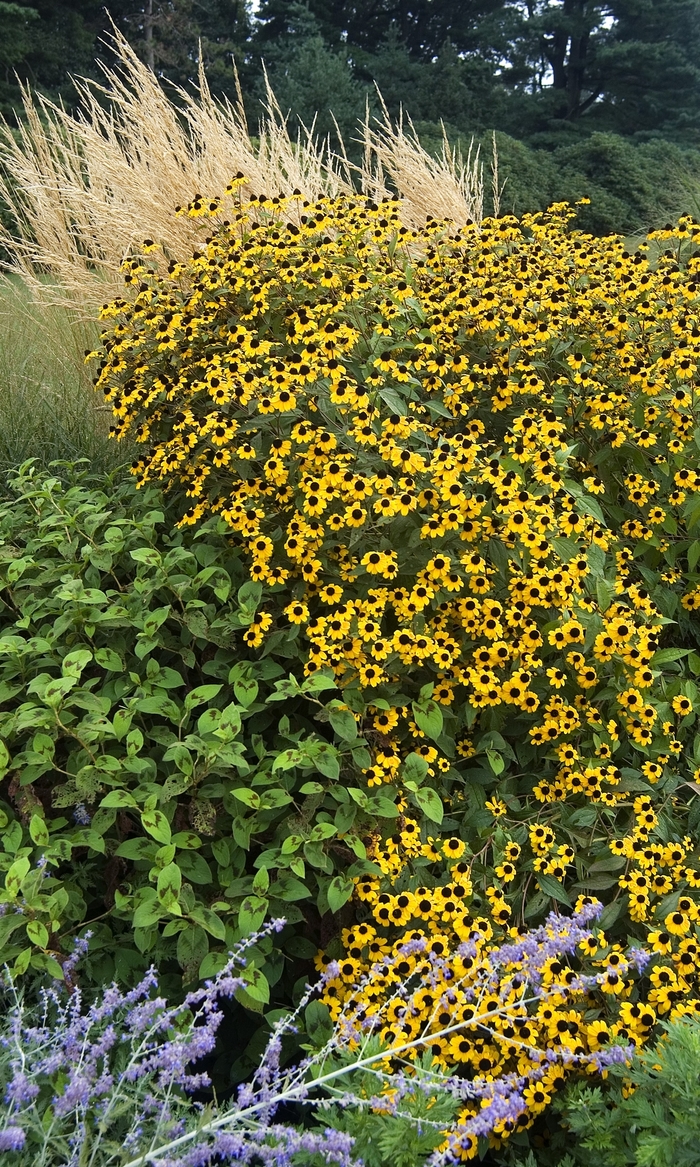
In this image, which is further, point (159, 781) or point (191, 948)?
Result: point (159, 781)

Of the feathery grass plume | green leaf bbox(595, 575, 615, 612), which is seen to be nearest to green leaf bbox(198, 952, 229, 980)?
green leaf bbox(595, 575, 615, 612)

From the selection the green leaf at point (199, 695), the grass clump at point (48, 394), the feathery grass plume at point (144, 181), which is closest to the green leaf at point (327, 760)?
the green leaf at point (199, 695)

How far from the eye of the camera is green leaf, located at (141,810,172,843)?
1.67 m

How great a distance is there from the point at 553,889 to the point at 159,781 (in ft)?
2.79

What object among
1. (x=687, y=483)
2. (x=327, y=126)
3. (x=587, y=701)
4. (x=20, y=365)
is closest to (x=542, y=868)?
(x=587, y=701)

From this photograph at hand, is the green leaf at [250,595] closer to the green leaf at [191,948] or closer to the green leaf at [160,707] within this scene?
the green leaf at [160,707]

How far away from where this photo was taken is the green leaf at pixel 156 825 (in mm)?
1674

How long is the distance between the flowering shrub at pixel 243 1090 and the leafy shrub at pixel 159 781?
15 centimetres

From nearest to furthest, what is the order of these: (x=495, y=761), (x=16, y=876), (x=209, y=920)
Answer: (x=16, y=876) < (x=209, y=920) < (x=495, y=761)

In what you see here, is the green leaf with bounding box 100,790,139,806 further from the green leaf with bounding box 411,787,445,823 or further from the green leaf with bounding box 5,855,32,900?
the green leaf with bounding box 411,787,445,823

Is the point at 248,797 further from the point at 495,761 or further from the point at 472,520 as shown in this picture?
the point at 472,520

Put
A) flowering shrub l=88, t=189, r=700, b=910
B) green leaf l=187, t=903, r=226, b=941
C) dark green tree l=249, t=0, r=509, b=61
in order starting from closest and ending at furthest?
green leaf l=187, t=903, r=226, b=941
flowering shrub l=88, t=189, r=700, b=910
dark green tree l=249, t=0, r=509, b=61

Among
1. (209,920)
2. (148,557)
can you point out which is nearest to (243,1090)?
(209,920)

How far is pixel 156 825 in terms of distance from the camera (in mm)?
1700
